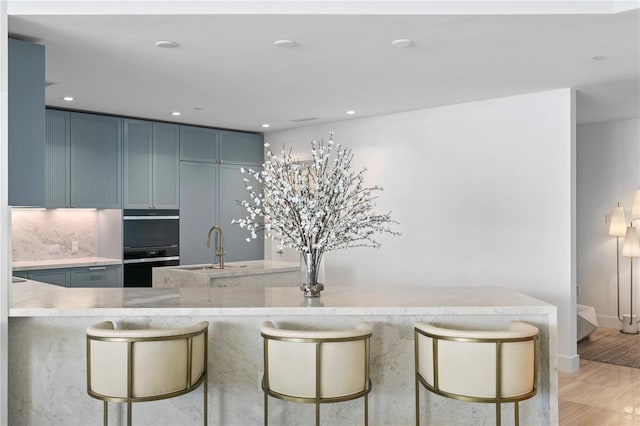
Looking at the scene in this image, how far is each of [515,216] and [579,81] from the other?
136 cm

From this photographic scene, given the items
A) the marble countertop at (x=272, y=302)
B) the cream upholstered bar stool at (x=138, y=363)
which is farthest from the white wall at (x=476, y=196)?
the cream upholstered bar stool at (x=138, y=363)

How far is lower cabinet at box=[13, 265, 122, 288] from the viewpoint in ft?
Answer: 18.7

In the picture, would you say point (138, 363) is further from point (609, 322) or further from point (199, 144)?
point (609, 322)

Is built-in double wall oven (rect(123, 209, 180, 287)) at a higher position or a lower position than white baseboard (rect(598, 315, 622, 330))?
higher

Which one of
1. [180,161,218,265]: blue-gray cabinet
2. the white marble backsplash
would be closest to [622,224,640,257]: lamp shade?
[180,161,218,265]: blue-gray cabinet

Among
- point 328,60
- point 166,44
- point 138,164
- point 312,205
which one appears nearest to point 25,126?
point 166,44

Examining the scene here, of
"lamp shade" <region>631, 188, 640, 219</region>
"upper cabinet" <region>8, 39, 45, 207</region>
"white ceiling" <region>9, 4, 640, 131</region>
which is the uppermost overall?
"white ceiling" <region>9, 4, 640, 131</region>

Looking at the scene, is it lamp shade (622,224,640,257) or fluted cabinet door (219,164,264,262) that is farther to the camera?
fluted cabinet door (219,164,264,262)

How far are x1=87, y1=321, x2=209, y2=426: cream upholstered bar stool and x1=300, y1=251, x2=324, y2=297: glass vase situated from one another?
0.71m

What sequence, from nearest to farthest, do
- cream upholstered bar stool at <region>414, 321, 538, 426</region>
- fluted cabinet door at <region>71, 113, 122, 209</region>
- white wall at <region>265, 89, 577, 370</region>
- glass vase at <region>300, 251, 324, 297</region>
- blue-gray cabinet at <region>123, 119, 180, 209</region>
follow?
cream upholstered bar stool at <region>414, 321, 538, 426</region>, glass vase at <region>300, 251, 324, 297</region>, white wall at <region>265, 89, 577, 370</region>, fluted cabinet door at <region>71, 113, 122, 209</region>, blue-gray cabinet at <region>123, 119, 180, 209</region>

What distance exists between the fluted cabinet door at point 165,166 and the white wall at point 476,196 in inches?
77.9

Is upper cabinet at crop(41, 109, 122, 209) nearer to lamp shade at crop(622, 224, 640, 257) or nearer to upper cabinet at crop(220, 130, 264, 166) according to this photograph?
upper cabinet at crop(220, 130, 264, 166)

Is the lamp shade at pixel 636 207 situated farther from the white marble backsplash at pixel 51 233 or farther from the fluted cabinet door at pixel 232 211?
the white marble backsplash at pixel 51 233

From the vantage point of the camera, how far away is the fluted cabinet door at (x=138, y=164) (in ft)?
21.5
